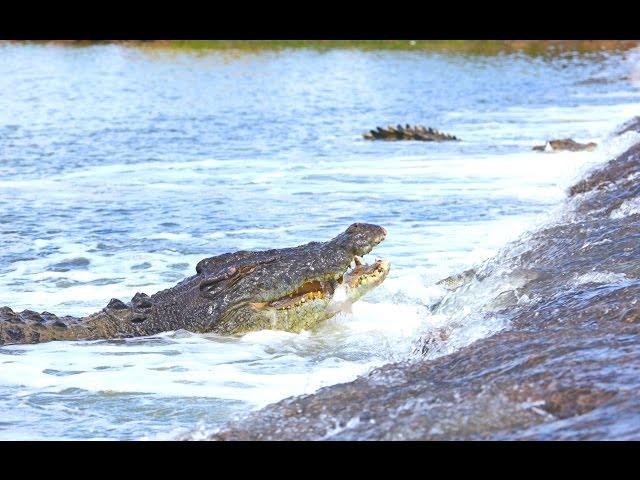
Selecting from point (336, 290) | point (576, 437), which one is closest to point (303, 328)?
point (336, 290)

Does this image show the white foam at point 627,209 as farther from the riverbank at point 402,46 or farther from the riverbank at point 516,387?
the riverbank at point 402,46

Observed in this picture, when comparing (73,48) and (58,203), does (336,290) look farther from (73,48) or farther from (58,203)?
(73,48)

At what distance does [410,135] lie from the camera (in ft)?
84.7

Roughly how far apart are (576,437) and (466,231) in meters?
9.78

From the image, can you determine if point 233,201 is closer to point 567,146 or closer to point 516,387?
point 567,146

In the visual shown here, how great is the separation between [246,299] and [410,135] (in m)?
17.6

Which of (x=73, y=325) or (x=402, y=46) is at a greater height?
(x=402, y=46)

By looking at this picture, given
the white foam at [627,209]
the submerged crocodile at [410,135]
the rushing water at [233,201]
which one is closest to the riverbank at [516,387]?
the rushing water at [233,201]

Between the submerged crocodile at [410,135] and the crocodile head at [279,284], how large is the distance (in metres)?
16.8

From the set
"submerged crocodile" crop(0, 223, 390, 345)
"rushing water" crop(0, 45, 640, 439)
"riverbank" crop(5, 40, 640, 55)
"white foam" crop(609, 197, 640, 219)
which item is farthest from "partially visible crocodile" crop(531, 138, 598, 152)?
"riverbank" crop(5, 40, 640, 55)

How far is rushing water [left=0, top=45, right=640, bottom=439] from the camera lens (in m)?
7.36

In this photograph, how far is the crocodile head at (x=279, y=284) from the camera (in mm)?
8672

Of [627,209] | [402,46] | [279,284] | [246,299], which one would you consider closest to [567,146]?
[627,209]
